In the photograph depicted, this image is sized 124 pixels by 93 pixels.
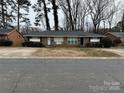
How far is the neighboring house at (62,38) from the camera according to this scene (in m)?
57.7

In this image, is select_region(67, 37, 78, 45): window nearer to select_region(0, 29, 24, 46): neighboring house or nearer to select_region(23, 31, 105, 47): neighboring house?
select_region(23, 31, 105, 47): neighboring house

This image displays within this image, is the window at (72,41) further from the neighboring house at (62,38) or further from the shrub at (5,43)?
the shrub at (5,43)

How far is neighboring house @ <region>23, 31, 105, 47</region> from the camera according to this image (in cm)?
5772

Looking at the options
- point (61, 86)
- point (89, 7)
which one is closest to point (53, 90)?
point (61, 86)

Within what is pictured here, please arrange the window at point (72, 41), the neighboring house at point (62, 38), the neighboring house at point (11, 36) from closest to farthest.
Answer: the neighboring house at point (62, 38)
the neighboring house at point (11, 36)
the window at point (72, 41)

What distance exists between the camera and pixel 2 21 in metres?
71.4

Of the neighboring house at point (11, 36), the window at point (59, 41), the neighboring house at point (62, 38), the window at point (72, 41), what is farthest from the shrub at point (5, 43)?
the window at point (72, 41)

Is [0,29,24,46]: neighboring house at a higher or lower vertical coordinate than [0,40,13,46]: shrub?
higher

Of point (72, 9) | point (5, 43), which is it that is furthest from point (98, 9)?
point (5, 43)

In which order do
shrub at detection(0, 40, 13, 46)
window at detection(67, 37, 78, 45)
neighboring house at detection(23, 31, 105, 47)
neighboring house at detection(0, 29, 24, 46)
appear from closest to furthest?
1. shrub at detection(0, 40, 13, 46)
2. neighboring house at detection(23, 31, 105, 47)
3. neighboring house at detection(0, 29, 24, 46)
4. window at detection(67, 37, 78, 45)

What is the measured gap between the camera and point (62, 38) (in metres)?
58.4

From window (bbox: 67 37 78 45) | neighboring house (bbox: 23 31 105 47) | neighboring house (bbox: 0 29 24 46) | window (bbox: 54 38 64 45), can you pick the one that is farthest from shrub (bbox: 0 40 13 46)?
window (bbox: 67 37 78 45)

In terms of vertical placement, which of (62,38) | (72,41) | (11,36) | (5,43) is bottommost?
(5,43)

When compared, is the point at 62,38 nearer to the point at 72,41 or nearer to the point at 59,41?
the point at 59,41
